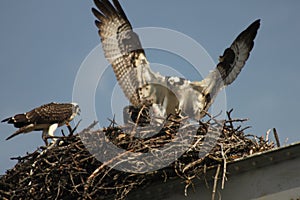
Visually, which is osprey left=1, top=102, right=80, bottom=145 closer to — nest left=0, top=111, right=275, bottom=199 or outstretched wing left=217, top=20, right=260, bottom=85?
nest left=0, top=111, right=275, bottom=199

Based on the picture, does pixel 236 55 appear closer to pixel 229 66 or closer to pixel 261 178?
pixel 229 66

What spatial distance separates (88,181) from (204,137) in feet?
4.72

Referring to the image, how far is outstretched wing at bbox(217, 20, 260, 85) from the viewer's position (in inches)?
416

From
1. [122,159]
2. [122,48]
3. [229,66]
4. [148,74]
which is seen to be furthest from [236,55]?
[122,159]

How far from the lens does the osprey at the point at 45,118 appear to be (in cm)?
1073

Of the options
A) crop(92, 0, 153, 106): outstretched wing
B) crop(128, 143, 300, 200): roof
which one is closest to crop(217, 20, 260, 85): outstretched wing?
crop(92, 0, 153, 106): outstretched wing

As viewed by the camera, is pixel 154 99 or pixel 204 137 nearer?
pixel 204 137

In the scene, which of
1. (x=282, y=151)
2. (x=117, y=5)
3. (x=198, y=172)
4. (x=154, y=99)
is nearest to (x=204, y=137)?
(x=198, y=172)

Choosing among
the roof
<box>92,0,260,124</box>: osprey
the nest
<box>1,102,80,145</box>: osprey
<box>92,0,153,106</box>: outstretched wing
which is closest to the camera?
the roof

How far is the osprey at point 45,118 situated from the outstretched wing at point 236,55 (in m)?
2.63

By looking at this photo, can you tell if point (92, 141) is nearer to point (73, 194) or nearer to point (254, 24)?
point (73, 194)

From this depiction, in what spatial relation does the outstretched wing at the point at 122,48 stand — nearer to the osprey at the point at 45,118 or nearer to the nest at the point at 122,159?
the osprey at the point at 45,118

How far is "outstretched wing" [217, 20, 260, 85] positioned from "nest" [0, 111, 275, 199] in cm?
240

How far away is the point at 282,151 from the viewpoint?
260 inches
